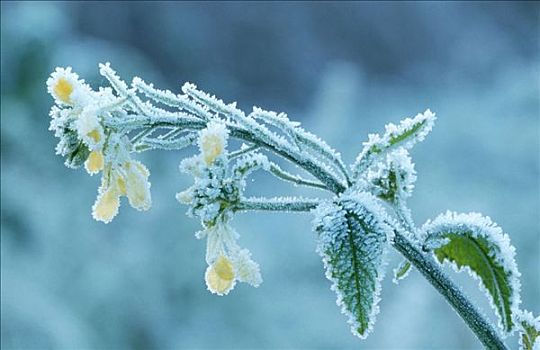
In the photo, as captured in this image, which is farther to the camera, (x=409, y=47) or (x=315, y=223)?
(x=409, y=47)

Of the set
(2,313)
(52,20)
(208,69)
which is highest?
(208,69)

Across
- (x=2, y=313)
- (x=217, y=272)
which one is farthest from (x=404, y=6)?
(x=217, y=272)

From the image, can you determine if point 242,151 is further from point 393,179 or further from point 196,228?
point 196,228

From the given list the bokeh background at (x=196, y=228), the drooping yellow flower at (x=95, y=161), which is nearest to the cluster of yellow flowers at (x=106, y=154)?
the drooping yellow flower at (x=95, y=161)

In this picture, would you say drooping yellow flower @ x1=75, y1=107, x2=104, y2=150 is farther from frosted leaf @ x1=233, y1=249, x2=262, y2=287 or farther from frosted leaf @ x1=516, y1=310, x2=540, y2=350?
frosted leaf @ x1=516, y1=310, x2=540, y2=350

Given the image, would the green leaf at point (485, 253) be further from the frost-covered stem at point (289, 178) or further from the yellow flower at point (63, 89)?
the yellow flower at point (63, 89)

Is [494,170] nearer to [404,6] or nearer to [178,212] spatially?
[178,212]
